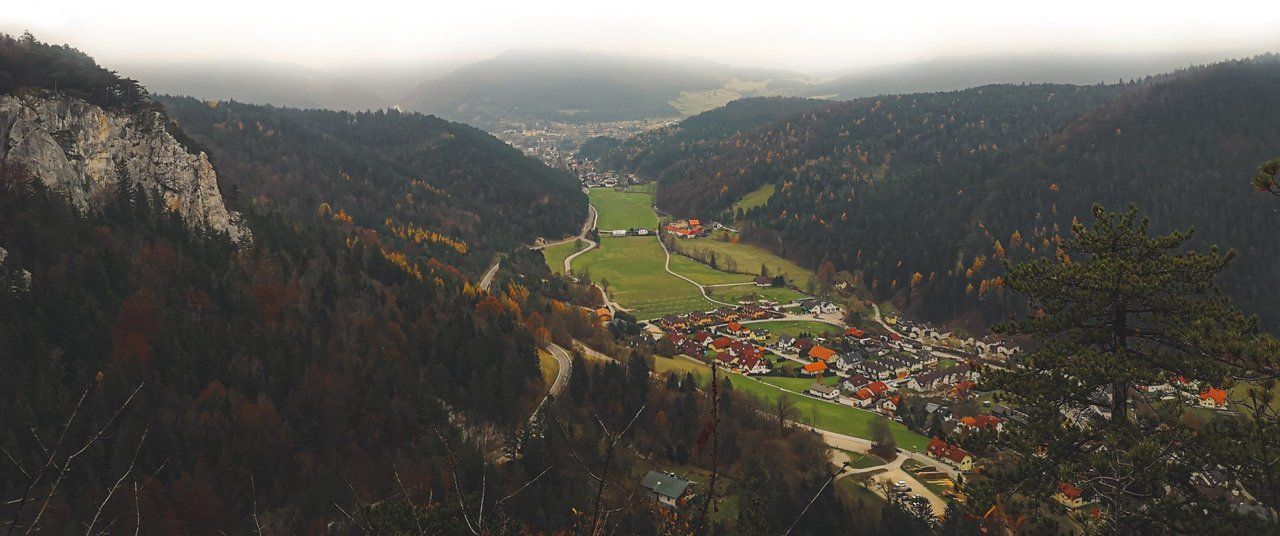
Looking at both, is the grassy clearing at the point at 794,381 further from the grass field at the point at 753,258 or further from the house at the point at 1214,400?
the grass field at the point at 753,258

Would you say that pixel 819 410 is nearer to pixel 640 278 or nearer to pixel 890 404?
pixel 890 404

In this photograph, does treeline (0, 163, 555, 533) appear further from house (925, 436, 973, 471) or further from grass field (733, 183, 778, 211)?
grass field (733, 183, 778, 211)

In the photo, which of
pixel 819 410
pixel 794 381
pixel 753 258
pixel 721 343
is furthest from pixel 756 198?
pixel 819 410

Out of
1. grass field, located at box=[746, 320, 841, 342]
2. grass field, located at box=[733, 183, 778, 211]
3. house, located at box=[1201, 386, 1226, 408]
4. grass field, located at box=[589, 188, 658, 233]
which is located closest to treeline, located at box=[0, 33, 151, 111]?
grass field, located at box=[746, 320, 841, 342]

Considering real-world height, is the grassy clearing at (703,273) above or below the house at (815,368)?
below

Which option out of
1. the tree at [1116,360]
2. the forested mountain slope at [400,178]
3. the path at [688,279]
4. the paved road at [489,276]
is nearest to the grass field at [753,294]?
the path at [688,279]

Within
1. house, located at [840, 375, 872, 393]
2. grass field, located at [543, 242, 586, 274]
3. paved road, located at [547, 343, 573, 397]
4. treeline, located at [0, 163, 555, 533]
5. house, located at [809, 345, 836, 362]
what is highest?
treeline, located at [0, 163, 555, 533]

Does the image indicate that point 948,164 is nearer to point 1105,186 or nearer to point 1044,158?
point 1044,158
